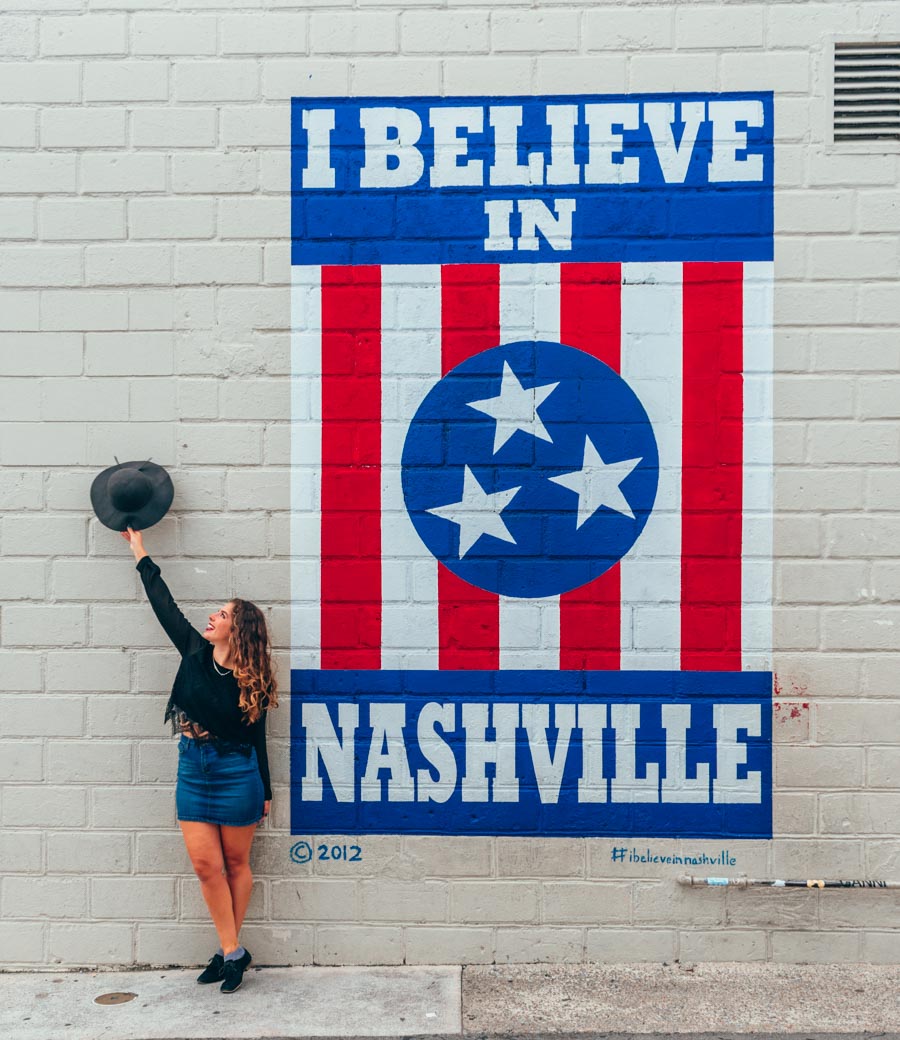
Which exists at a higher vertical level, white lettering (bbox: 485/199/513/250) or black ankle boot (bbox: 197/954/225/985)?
white lettering (bbox: 485/199/513/250)

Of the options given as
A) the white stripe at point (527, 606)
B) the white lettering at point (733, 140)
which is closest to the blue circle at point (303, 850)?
the white stripe at point (527, 606)

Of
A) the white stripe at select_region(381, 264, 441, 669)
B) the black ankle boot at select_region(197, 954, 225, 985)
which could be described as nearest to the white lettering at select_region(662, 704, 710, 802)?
the white stripe at select_region(381, 264, 441, 669)

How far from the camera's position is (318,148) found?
5.01 meters

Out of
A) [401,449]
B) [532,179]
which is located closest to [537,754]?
[401,449]

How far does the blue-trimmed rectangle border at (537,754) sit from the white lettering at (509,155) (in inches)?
87.4

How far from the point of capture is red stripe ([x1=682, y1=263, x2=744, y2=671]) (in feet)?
16.3

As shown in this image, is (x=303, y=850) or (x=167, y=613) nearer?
(x=167, y=613)

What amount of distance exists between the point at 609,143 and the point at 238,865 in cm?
355

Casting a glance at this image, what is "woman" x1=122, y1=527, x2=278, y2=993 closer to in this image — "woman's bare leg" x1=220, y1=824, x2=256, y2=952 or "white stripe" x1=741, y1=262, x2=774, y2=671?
"woman's bare leg" x1=220, y1=824, x2=256, y2=952

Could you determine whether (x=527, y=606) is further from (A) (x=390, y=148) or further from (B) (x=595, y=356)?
(A) (x=390, y=148)

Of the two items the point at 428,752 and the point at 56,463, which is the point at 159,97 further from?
the point at 428,752

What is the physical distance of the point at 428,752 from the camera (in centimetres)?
502

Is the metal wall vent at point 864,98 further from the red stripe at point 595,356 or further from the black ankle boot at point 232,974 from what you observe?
the black ankle boot at point 232,974

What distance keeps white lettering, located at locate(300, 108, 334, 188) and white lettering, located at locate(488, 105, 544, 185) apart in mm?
725
